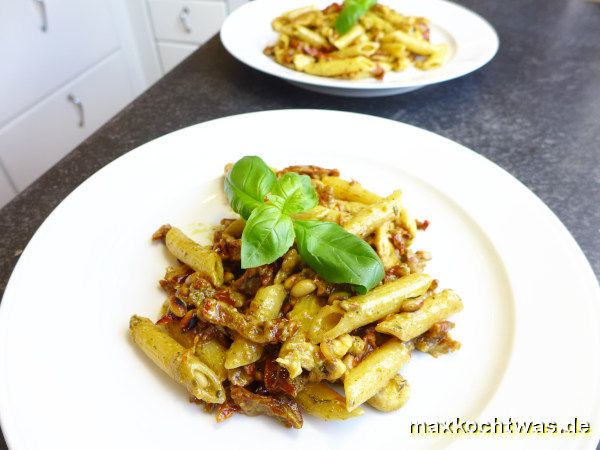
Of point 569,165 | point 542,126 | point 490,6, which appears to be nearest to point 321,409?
point 569,165

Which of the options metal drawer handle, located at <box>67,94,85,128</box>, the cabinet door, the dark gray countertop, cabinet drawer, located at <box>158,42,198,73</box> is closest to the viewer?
the dark gray countertop

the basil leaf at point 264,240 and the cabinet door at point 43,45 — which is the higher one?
the basil leaf at point 264,240

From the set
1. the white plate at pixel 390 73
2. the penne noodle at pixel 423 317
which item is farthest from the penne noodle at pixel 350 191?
the white plate at pixel 390 73

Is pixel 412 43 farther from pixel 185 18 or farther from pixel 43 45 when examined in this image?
pixel 43 45

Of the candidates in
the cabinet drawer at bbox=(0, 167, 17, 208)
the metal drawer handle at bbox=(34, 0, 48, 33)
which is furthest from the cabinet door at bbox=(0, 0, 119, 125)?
the cabinet drawer at bbox=(0, 167, 17, 208)

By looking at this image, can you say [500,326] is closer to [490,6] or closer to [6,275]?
[6,275]

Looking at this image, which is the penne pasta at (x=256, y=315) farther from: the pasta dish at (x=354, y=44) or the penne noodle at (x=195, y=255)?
the pasta dish at (x=354, y=44)

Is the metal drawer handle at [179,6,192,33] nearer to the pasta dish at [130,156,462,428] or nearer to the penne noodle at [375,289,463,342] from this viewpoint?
the pasta dish at [130,156,462,428]
